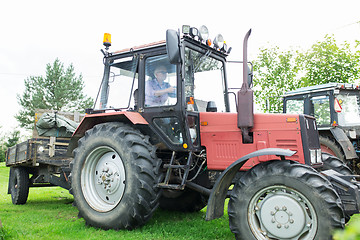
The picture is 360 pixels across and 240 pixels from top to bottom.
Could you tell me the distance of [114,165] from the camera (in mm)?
4844

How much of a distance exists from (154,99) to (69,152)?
2.04 m

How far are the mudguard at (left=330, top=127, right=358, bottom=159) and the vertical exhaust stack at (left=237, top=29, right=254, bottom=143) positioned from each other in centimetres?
Result: 517

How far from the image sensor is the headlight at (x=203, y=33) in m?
4.92

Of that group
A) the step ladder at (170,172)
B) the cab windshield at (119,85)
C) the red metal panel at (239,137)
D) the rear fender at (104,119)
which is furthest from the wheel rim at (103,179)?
the red metal panel at (239,137)

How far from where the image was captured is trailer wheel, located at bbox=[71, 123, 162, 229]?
4.39 m

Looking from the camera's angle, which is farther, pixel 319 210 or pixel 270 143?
pixel 270 143

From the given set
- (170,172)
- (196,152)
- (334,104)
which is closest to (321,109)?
(334,104)

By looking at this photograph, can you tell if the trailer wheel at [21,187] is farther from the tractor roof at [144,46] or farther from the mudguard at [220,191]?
the mudguard at [220,191]

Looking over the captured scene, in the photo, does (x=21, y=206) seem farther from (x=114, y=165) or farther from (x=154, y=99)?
(x=154, y=99)

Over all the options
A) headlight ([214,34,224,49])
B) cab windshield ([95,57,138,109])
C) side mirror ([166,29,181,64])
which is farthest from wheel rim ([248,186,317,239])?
headlight ([214,34,224,49])

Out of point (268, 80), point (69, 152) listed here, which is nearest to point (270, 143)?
point (69, 152)

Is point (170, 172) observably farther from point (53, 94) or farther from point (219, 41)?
point (53, 94)

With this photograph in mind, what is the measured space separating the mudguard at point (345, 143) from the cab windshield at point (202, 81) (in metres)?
4.66

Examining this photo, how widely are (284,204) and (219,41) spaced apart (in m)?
2.86
